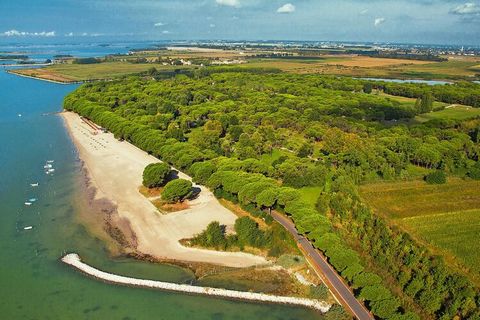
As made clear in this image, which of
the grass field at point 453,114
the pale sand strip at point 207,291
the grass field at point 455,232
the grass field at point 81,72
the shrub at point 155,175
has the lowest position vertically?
the pale sand strip at point 207,291

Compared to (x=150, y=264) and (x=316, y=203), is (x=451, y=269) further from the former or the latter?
(x=150, y=264)

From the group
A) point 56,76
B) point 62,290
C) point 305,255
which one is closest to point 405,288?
point 305,255

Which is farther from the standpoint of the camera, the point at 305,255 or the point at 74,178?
the point at 74,178

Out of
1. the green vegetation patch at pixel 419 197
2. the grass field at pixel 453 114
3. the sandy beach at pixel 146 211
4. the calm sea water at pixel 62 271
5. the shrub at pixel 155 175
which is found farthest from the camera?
the grass field at pixel 453 114

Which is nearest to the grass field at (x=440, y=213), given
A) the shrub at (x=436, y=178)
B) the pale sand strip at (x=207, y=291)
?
the shrub at (x=436, y=178)

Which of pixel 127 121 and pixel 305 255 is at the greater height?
pixel 127 121

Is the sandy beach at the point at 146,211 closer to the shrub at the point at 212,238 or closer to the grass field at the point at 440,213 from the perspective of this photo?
the shrub at the point at 212,238

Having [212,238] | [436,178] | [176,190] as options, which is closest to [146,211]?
[176,190]

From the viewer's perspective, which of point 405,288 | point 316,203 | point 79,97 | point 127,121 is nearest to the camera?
point 405,288

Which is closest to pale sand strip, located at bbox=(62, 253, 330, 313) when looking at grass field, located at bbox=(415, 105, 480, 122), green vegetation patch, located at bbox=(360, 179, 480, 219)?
green vegetation patch, located at bbox=(360, 179, 480, 219)
